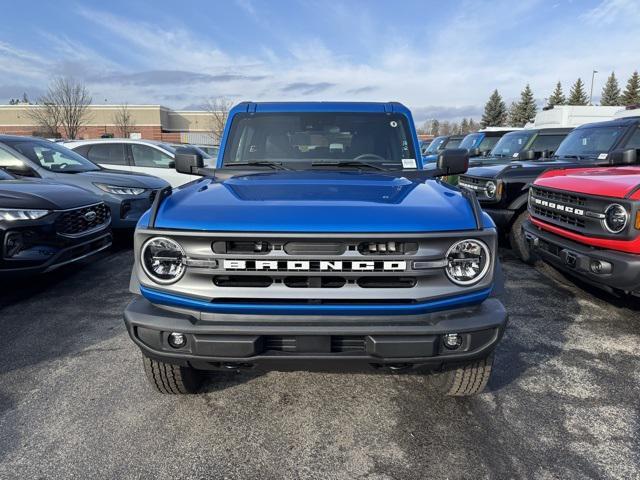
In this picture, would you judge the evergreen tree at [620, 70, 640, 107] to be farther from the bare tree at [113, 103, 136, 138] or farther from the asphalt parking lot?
the asphalt parking lot

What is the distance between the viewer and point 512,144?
10.1 metres

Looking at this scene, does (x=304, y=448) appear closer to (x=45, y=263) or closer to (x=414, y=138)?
(x=414, y=138)

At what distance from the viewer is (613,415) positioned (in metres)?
2.77

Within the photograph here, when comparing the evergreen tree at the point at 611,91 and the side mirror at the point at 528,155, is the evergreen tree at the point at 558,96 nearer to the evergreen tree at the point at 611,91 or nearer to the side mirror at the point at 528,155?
the evergreen tree at the point at 611,91

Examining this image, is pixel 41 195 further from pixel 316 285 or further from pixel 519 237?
pixel 519 237

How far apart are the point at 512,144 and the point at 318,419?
29.6ft

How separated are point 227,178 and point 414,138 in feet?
5.25

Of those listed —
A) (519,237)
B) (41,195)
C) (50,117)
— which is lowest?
(519,237)

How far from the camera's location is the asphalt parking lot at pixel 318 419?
233 cm

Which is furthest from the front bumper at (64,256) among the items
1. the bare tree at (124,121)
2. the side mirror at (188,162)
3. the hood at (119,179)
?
the bare tree at (124,121)

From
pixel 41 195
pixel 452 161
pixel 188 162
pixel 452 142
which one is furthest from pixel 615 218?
pixel 452 142

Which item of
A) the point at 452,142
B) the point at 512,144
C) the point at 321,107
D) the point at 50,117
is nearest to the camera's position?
the point at 321,107

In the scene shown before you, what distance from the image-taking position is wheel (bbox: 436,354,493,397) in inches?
106

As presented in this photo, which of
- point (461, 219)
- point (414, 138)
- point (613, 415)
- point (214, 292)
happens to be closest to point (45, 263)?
point (214, 292)
